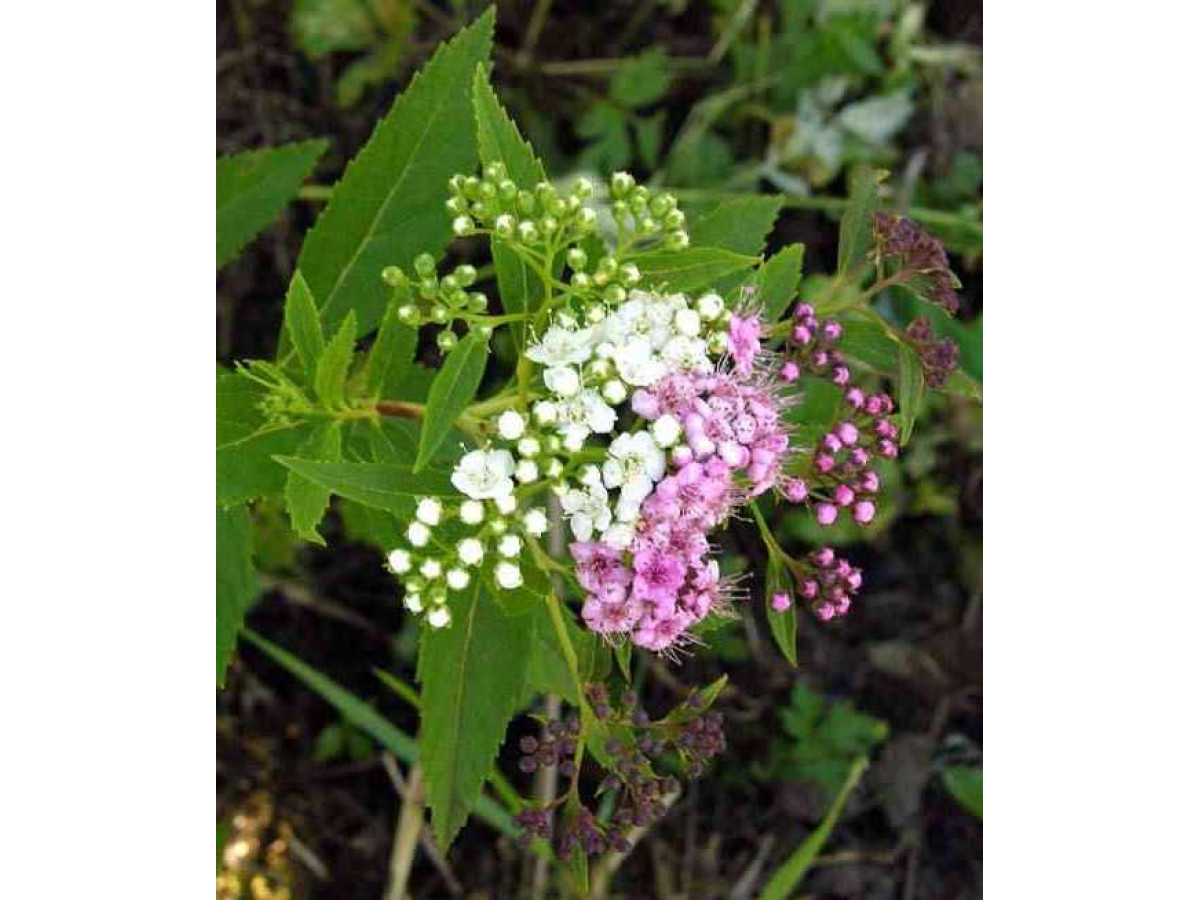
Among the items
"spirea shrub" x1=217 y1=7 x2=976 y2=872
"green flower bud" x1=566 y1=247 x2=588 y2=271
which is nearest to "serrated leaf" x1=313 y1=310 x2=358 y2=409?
"spirea shrub" x1=217 y1=7 x2=976 y2=872

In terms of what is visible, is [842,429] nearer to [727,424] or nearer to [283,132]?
[727,424]

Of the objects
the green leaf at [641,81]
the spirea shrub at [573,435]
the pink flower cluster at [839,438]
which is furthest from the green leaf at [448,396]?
the green leaf at [641,81]

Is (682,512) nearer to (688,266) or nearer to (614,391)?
(614,391)

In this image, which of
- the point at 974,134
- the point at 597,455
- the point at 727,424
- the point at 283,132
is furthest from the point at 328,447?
the point at 974,134

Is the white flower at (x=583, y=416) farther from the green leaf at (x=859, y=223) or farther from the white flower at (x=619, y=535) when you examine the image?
the green leaf at (x=859, y=223)

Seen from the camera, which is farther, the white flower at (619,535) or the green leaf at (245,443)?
the green leaf at (245,443)

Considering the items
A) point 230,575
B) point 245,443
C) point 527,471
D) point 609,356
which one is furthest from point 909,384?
point 230,575

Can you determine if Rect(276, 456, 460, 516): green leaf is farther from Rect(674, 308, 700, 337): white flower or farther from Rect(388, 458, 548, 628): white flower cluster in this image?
Rect(674, 308, 700, 337): white flower
